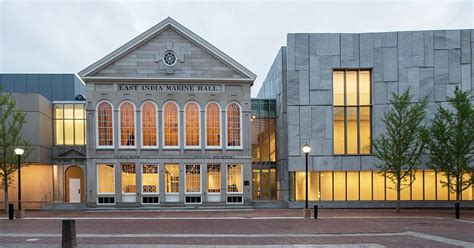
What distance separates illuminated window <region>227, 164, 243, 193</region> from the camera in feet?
92.7

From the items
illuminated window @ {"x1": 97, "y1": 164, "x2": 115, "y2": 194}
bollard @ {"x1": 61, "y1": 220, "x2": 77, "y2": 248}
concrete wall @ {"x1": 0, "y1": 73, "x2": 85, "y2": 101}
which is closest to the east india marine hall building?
illuminated window @ {"x1": 97, "y1": 164, "x2": 115, "y2": 194}

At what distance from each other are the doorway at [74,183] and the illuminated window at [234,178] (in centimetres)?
1277

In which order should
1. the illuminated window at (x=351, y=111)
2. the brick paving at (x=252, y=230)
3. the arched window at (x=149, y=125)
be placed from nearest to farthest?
the brick paving at (x=252, y=230)
the arched window at (x=149, y=125)
the illuminated window at (x=351, y=111)

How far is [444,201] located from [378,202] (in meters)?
5.03

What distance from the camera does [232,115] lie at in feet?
94.0

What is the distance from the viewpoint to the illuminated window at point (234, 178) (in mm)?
28266

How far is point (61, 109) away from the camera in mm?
31266

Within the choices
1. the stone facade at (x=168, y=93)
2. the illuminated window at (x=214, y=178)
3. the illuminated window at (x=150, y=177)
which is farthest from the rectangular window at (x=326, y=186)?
the illuminated window at (x=150, y=177)

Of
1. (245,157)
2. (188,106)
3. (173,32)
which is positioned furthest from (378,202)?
(173,32)

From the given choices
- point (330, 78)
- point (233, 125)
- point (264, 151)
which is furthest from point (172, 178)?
point (330, 78)

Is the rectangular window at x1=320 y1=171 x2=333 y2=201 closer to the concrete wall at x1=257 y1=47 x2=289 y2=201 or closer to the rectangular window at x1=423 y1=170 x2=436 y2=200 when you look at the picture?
the concrete wall at x1=257 y1=47 x2=289 y2=201

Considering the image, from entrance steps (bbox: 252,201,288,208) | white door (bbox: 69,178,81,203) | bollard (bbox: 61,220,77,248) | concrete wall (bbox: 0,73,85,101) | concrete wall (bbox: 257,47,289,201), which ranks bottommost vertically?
entrance steps (bbox: 252,201,288,208)

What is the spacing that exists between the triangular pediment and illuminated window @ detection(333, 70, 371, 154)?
7.09 m

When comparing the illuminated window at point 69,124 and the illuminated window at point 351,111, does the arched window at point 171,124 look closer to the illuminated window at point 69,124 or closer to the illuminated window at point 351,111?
the illuminated window at point 69,124
